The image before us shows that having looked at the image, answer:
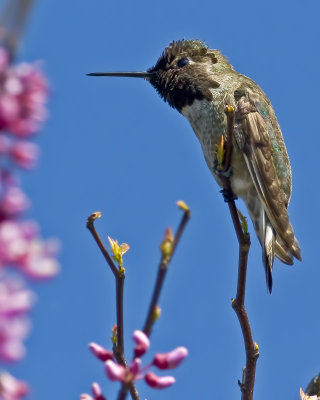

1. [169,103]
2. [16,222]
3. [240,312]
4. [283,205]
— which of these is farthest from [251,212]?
[16,222]

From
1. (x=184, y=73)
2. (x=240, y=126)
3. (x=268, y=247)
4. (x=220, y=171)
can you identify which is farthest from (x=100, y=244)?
(x=184, y=73)

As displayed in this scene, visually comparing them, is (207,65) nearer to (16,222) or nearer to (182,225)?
(182,225)

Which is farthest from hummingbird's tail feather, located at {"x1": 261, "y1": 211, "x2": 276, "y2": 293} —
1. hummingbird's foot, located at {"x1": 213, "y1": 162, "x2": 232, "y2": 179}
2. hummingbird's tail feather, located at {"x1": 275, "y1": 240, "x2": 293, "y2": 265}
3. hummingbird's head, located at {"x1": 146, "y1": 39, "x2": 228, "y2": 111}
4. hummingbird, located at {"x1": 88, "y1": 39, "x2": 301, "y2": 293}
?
hummingbird's head, located at {"x1": 146, "y1": 39, "x2": 228, "y2": 111}

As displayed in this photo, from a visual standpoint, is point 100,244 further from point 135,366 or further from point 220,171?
point 220,171

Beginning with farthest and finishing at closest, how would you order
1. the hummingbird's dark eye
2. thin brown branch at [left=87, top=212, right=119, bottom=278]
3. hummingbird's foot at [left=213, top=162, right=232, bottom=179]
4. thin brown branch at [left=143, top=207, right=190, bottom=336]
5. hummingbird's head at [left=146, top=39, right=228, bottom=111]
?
the hummingbird's dark eye, hummingbird's head at [left=146, top=39, right=228, bottom=111], hummingbird's foot at [left=213, top=162, right=232, bottom=179], thin brown branch at [left=87, top=212, right=119, bottom=278], thin brown branch at [left=143, top=207, right=190, bottom=336]

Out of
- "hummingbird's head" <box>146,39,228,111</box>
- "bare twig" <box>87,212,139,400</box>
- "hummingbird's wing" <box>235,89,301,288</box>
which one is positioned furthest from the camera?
"hummingbird's head" <box>146,39,228,111</box>

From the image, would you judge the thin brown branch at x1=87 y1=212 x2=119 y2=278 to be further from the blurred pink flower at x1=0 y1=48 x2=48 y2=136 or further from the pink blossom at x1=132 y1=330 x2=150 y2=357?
the blurred pink flower at x1=0 y1=48 x2=48 y2=136
